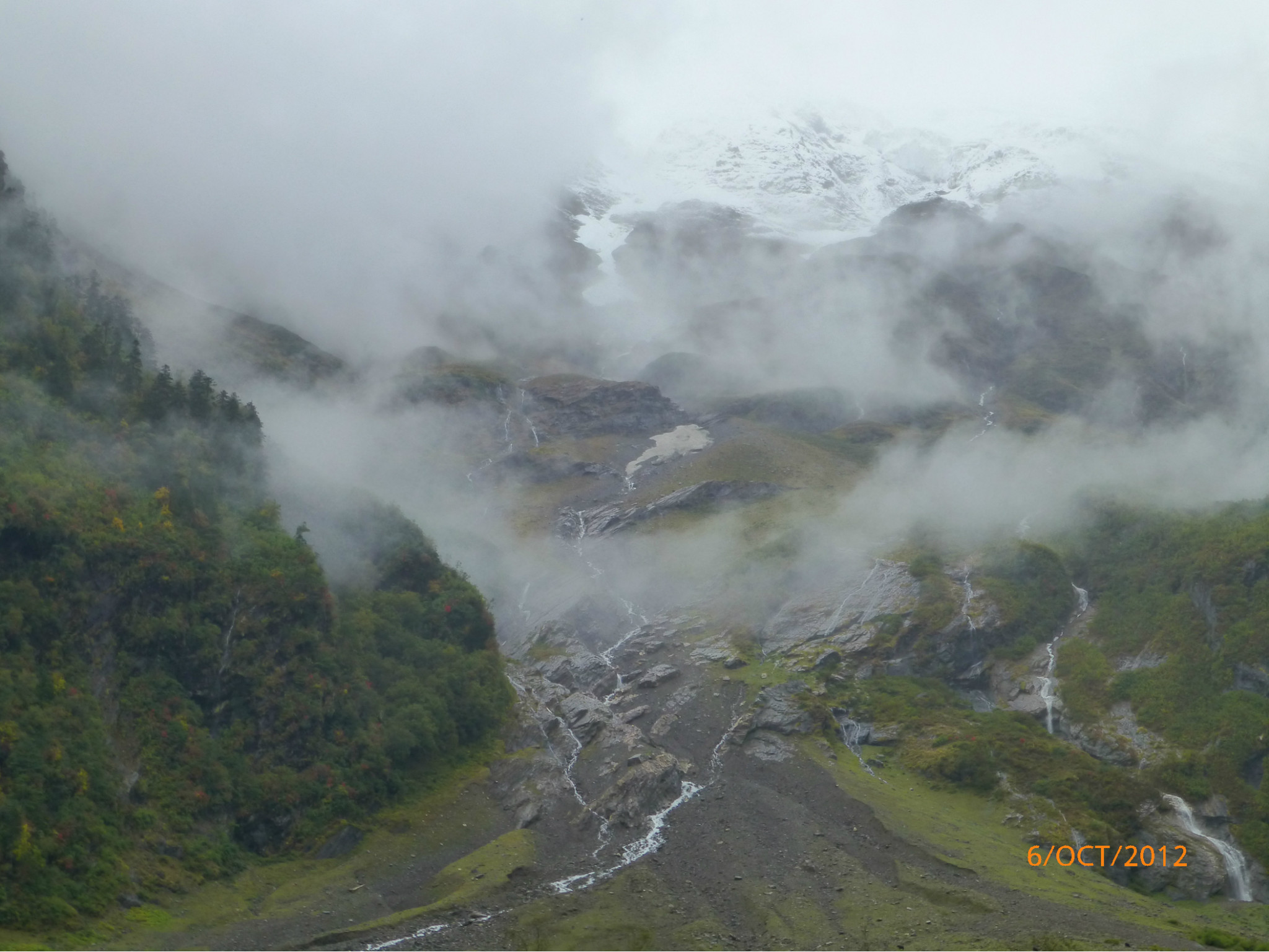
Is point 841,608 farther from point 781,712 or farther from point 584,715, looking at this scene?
point 584,715

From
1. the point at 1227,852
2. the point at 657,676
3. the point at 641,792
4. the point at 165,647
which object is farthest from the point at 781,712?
the point at 165,647

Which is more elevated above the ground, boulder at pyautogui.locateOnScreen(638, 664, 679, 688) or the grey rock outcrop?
the grey rock outcrop

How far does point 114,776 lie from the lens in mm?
80250

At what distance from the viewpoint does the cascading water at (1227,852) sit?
340 ft

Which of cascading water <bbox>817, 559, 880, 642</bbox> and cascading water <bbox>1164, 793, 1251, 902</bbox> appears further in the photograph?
cascading water <bbox>817, 559, 880, 642</bbox>

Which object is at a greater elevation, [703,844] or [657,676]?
[657,676]

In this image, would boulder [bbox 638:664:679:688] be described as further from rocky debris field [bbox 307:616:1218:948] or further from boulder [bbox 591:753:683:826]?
boulder [bbox 591:753:683:826]

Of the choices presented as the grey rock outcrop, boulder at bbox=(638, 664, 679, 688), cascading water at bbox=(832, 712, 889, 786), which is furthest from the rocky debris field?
the grey rock outcrop

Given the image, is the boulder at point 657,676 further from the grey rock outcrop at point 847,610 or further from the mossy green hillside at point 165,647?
the mossy green hillside at point 165,647
